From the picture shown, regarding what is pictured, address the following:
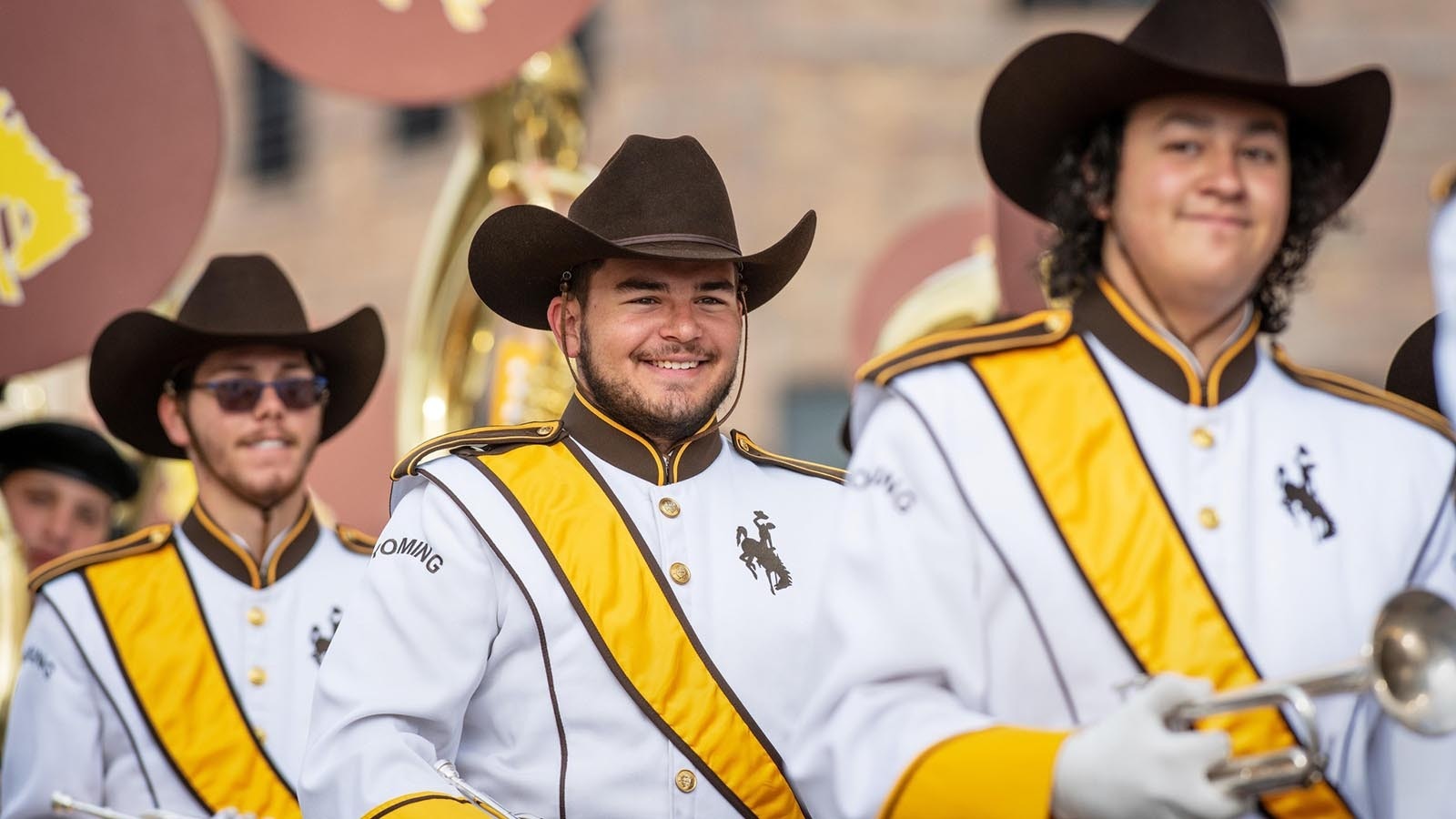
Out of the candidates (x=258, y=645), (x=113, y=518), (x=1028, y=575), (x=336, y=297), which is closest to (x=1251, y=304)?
(x=1028, y=575)

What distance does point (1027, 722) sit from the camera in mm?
3055

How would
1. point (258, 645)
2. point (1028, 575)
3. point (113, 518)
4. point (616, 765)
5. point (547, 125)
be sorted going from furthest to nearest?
point (113, 518)
point (547, 125)
point (258, 645)
point (616, 765)
point (1028, 575)

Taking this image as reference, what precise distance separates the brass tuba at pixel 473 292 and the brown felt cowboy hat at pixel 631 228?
1.66 metres

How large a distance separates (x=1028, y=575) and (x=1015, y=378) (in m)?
0.33

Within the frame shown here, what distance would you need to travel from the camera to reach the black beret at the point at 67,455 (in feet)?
24.4

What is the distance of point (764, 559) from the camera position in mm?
3982

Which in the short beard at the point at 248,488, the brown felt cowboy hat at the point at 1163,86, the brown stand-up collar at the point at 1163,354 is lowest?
the short beard at the point at 248,488

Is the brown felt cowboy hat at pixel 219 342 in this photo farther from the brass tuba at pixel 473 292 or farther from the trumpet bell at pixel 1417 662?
the trumpet bell at pixel 1417 662

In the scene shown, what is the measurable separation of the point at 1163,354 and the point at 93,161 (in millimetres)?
3392

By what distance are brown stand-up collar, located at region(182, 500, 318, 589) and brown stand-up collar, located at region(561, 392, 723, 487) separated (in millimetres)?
1482

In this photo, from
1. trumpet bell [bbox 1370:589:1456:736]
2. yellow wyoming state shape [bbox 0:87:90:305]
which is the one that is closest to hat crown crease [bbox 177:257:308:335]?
yellow wyoming state shape [bbox 0:87:90:305]

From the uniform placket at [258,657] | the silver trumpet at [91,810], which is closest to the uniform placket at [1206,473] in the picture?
the silver trumpet at [91,810]

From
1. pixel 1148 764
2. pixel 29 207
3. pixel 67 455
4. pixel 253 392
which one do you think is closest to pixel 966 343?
pixel 1148 764

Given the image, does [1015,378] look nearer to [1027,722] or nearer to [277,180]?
[1027,722]
